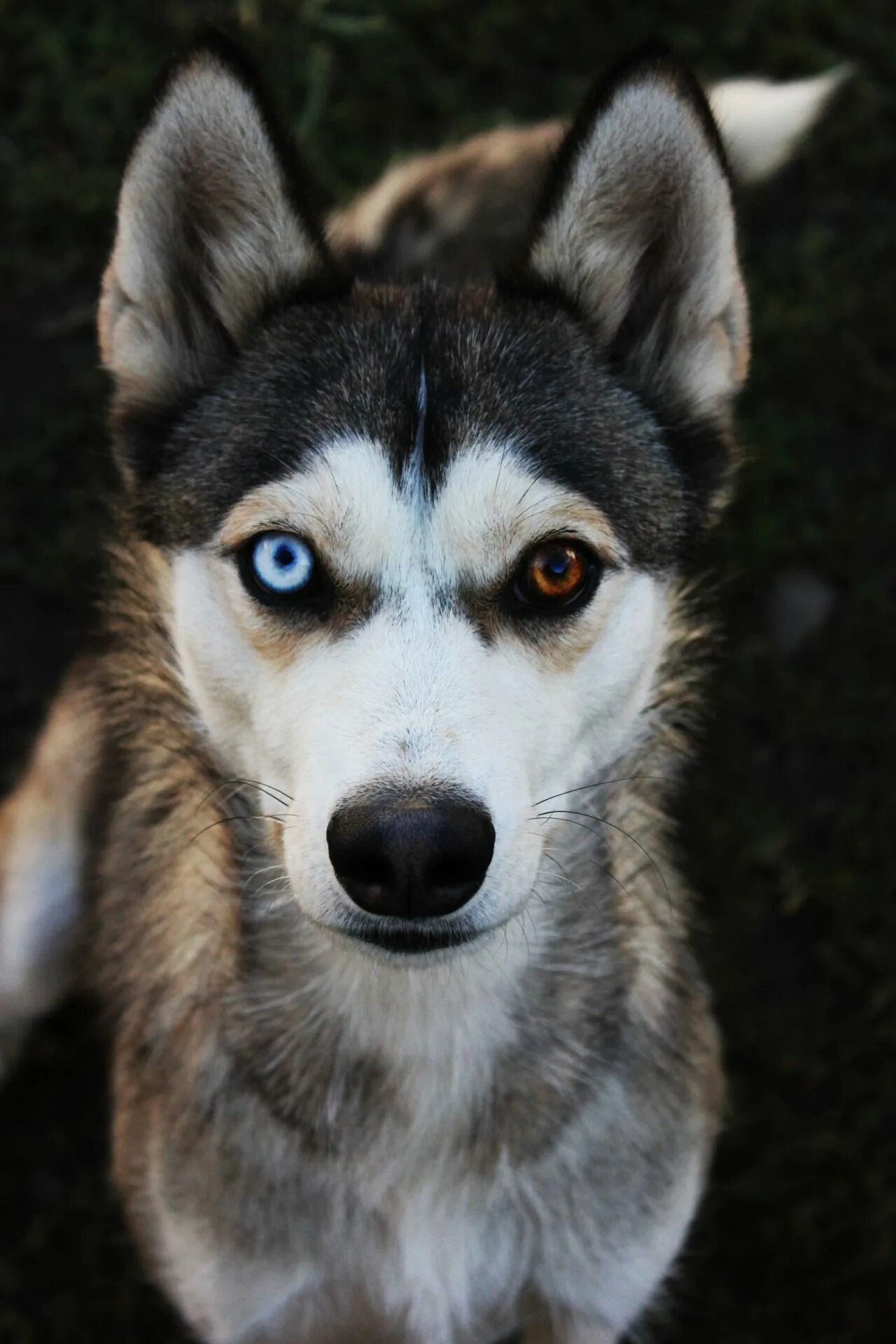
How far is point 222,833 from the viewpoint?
287cm

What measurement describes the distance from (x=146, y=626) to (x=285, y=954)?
761 mm

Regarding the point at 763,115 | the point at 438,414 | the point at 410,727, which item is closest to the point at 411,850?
the point at 410,727

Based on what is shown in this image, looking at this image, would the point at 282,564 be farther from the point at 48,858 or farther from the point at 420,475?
the point at 48,858

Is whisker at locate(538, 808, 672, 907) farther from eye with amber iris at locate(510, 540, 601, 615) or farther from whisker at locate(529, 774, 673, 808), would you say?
eye with amber iris at locate(510, 540, 601, 615)

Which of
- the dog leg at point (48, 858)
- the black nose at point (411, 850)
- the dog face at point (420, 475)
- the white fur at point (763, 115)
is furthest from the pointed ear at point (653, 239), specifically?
the dog leg at point (48, 858)

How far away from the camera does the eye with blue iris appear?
7.68 feet

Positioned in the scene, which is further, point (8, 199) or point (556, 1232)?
point (8, 199)

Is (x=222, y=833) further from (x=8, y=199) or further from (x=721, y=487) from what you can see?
(x=8, y=199)

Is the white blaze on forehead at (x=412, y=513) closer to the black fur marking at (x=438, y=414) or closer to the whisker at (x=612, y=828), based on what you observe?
the black fur marking at (x=438, y=414)

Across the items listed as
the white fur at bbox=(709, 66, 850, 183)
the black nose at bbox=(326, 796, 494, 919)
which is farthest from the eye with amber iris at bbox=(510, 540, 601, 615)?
the white fur at bbox=(709, 66, 850, 183)

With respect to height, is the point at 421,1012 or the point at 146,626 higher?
the point at 146,626

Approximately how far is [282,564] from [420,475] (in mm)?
284

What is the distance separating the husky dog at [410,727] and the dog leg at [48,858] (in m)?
0.50

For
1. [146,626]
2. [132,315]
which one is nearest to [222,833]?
[146,626]
